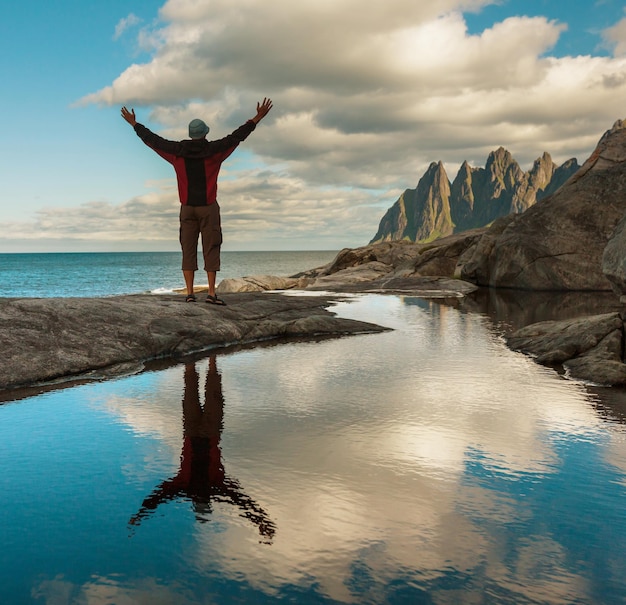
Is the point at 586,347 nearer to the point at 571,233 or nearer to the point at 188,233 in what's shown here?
the point at 188,233

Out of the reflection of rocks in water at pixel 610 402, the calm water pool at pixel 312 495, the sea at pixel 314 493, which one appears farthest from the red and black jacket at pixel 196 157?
the reflection of rocks in water at pixel 610 402

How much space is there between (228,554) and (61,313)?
18.4 feet

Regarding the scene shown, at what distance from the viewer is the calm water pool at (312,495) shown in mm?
2348

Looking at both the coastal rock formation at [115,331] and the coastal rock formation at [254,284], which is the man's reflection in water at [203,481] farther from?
the coastal rock formation at [254,284]

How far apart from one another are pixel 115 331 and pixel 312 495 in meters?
5.04

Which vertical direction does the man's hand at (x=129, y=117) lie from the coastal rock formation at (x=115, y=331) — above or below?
above

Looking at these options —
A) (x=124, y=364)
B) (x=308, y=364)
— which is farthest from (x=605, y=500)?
(x=124, y=364)

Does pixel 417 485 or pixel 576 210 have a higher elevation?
pixel 576 210

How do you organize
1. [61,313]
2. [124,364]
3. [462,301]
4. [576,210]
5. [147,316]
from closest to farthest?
[124,364]
[61,313]
[147,316]
[462,301]
[576,210]

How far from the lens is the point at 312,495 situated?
3.15 meters

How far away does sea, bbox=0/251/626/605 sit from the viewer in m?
2.34

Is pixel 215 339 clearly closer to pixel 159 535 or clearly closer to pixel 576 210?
pixel 159 535

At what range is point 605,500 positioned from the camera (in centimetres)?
312

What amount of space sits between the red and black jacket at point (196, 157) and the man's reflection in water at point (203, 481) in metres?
5.49
